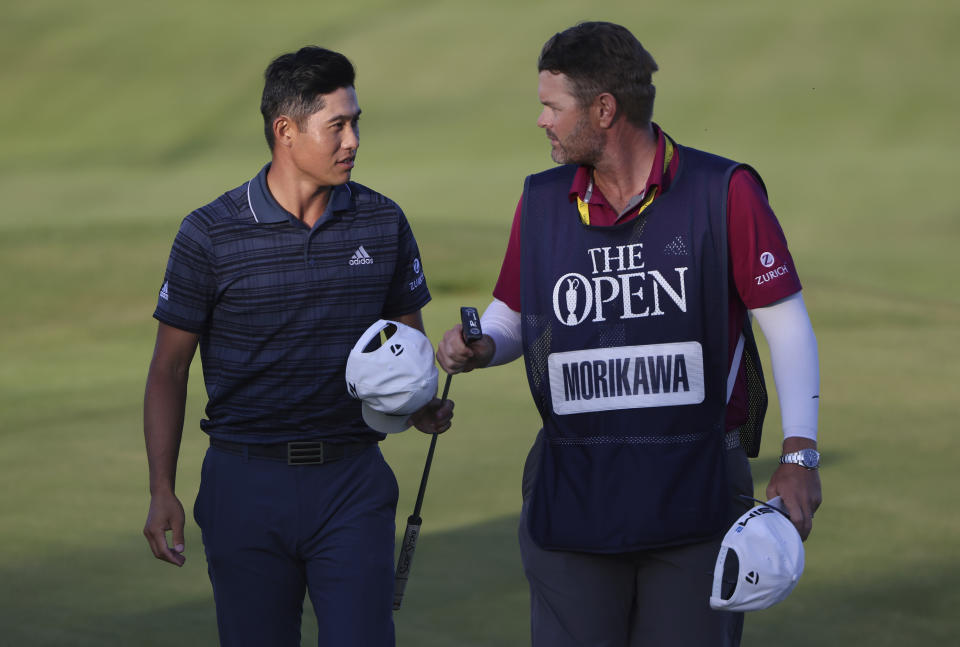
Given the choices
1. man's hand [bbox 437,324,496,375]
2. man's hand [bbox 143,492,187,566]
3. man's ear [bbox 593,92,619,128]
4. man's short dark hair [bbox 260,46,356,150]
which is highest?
man's short dark hair [bbox 260,46,356,150]

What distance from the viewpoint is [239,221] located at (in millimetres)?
3658

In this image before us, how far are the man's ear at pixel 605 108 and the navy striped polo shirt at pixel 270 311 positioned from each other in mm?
845

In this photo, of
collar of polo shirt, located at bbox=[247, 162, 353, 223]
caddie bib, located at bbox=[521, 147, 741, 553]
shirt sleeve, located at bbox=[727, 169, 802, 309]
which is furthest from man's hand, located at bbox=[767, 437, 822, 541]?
collar of polo shirt, located at bbox=[247, 162, 353, 223]

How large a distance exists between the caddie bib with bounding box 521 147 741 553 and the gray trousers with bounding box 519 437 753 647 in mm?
64

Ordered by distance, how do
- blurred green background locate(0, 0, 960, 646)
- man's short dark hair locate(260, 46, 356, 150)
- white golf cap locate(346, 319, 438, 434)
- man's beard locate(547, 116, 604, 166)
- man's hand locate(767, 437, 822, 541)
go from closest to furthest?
man's hand locate(767, 437, 822, 541) < man's beard locate(547, 116, 604, 166) < white golf cap locate(346, 319, 438, 434) < man's short dark hair locate(260, 46, 356, 150) < blurred green background locate(0, 0, 960, 646)

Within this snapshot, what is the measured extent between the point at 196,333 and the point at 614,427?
1177 mm

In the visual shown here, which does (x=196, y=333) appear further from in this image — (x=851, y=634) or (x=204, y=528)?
(x=851, y=634)

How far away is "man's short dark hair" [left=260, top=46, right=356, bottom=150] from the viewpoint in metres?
3.69

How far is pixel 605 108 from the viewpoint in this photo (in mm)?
3205

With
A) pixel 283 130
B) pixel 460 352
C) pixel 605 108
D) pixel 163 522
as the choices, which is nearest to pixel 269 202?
pixel 283 130

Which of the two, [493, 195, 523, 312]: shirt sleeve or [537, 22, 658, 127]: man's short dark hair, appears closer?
[537, 22, 658, 127]: man's short dark hair

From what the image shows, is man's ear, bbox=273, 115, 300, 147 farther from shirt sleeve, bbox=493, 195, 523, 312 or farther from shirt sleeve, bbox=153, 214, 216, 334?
shirt sleeve, bbox=493, 195, 523, 312

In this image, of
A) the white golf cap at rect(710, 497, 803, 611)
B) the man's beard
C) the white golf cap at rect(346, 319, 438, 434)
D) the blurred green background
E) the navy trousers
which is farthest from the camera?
the blurred green background

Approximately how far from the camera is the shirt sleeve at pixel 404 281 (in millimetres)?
3861
